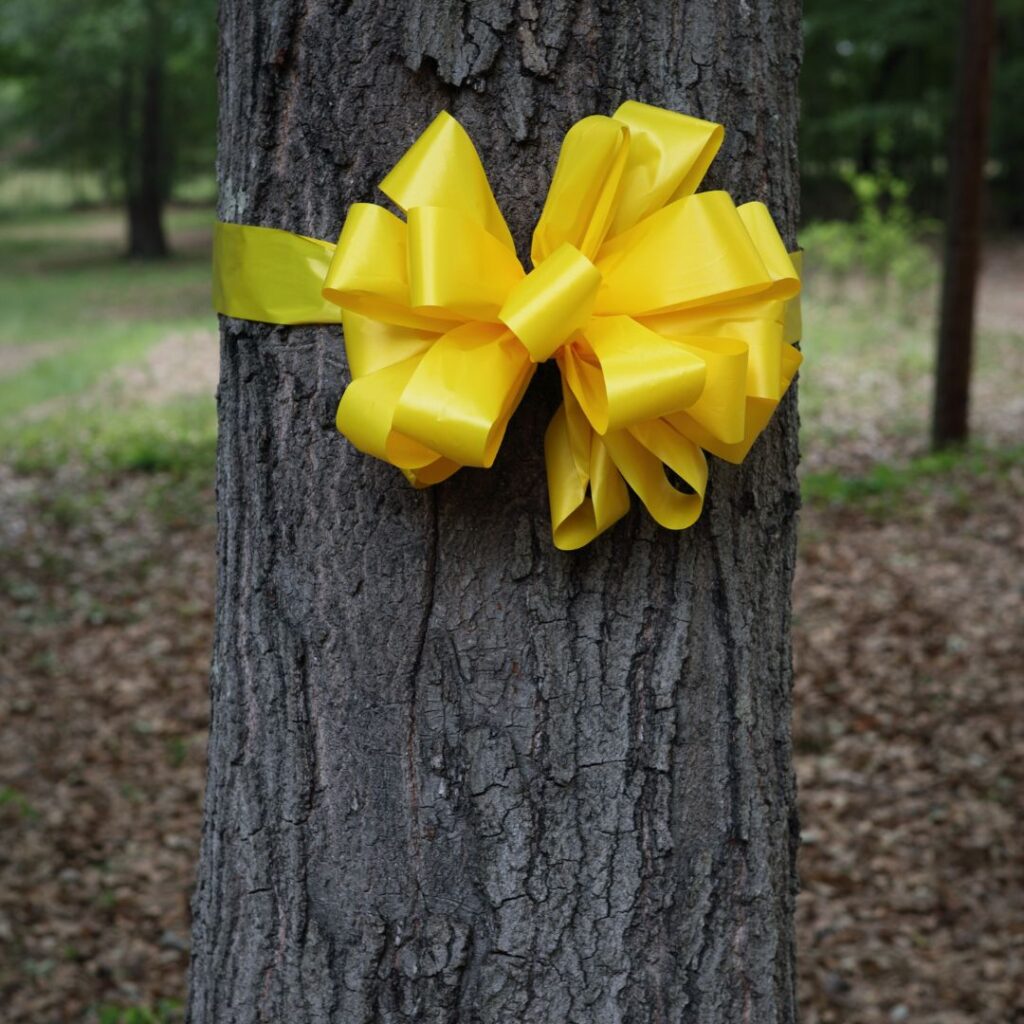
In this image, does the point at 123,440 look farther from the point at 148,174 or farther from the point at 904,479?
the point at 148,174

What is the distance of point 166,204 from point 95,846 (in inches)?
1197

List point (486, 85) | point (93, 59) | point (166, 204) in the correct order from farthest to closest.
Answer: point (166, 204)
point (93, 59)
point (486, 85)

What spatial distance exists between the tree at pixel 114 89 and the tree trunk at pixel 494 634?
51.4 feet

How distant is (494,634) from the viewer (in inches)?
51.1

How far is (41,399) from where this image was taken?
9.77 meters

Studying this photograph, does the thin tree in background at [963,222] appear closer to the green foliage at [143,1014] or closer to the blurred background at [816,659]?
the blurred background at [816,659]

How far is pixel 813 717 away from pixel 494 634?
311 centimetres

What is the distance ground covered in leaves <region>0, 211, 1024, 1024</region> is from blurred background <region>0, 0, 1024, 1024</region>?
10mm

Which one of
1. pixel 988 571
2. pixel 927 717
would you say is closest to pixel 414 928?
pixel 927 717

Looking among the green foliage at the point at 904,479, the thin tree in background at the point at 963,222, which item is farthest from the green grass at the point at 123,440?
the thin tree in background at the point at 963,222

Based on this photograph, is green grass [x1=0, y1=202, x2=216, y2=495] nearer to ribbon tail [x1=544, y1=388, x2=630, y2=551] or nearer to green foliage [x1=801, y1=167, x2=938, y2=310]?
ribbon tail [x1=544, y1=388, x2=630, y2=551]

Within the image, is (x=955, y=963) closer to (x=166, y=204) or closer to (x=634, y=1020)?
(x=634, y=1020)

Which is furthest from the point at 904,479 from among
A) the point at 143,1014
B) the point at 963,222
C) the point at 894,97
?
the point at 894,97

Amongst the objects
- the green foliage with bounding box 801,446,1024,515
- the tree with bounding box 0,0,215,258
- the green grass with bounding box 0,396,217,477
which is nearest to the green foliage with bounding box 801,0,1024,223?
the tree with bounding box 0,0,215,258
